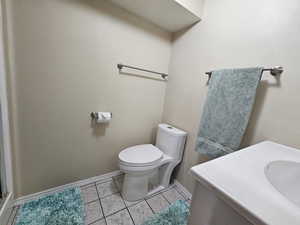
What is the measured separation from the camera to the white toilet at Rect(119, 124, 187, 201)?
1234 mm

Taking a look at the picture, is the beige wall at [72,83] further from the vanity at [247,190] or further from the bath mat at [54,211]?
the vanity at [247,190]

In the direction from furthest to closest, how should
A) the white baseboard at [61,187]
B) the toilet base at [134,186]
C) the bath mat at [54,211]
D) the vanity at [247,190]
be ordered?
1. the toilet base at [134,186]
2. the white baseboard at [61,187]
3. the bath mat at [54,211]
4. the vanity at [247,190]

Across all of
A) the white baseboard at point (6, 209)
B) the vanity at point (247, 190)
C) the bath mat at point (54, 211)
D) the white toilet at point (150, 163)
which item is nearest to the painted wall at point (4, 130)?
the white baseboard at point (6, 209)

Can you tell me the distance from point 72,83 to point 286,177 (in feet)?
5.23

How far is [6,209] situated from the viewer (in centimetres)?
99

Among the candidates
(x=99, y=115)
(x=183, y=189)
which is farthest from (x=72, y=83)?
(x=183, y=189)

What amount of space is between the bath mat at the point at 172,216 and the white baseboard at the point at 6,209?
1.05m

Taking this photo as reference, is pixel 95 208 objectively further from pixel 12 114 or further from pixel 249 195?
pixel 249 195

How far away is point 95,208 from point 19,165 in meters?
0.76

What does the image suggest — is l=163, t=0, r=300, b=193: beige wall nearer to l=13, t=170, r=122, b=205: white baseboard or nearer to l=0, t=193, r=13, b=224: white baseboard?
l=13, t=170, r=122, b=205: white baseboard

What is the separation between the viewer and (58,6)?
3.45 feet

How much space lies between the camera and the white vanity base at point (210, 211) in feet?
1.23

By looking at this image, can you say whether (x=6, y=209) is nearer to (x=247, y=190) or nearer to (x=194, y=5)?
(x=247, y=190)

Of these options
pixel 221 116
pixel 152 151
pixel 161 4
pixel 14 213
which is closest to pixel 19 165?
pixel 14 213
